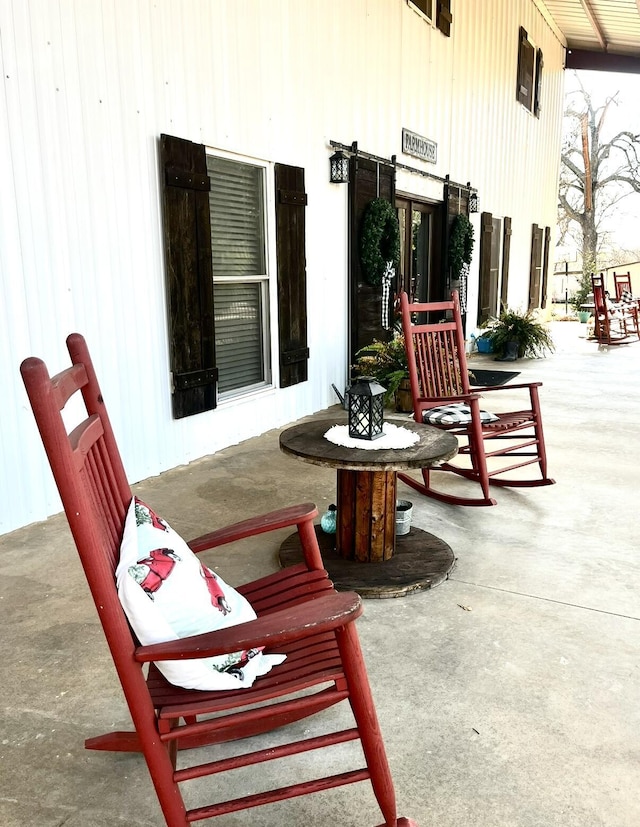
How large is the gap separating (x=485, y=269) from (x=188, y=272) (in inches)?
238

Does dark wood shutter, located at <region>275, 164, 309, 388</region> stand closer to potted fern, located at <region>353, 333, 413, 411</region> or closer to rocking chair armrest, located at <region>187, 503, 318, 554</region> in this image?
potted fern, located at <region>353, 333, 413, 411</region>

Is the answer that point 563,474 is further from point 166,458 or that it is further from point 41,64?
point 41,64

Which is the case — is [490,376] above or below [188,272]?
below

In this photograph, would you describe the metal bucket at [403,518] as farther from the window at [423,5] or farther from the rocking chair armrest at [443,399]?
the window at [423,5]

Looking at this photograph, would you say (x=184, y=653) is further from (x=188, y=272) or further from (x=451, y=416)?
(x=188, y=272)

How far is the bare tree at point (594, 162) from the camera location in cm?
2025

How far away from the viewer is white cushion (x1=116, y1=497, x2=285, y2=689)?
120 centimetres

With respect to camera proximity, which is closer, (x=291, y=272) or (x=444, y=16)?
(x=291, y=272)

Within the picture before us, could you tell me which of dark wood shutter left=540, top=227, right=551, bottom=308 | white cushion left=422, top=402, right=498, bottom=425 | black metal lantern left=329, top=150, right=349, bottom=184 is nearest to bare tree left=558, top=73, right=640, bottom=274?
dark wood shutter left=540, top=227, right=551, bottom=308

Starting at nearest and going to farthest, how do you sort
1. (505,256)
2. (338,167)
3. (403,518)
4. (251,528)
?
(251,528), (403,518), (338,167), (505,256)

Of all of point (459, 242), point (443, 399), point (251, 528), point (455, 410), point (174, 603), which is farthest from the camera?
point (459, 242)

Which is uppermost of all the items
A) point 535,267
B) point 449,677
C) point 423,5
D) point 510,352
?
point 423,5

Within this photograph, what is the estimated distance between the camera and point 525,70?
9.71m

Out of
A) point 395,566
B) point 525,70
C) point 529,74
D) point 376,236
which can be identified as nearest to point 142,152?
point 395,566
